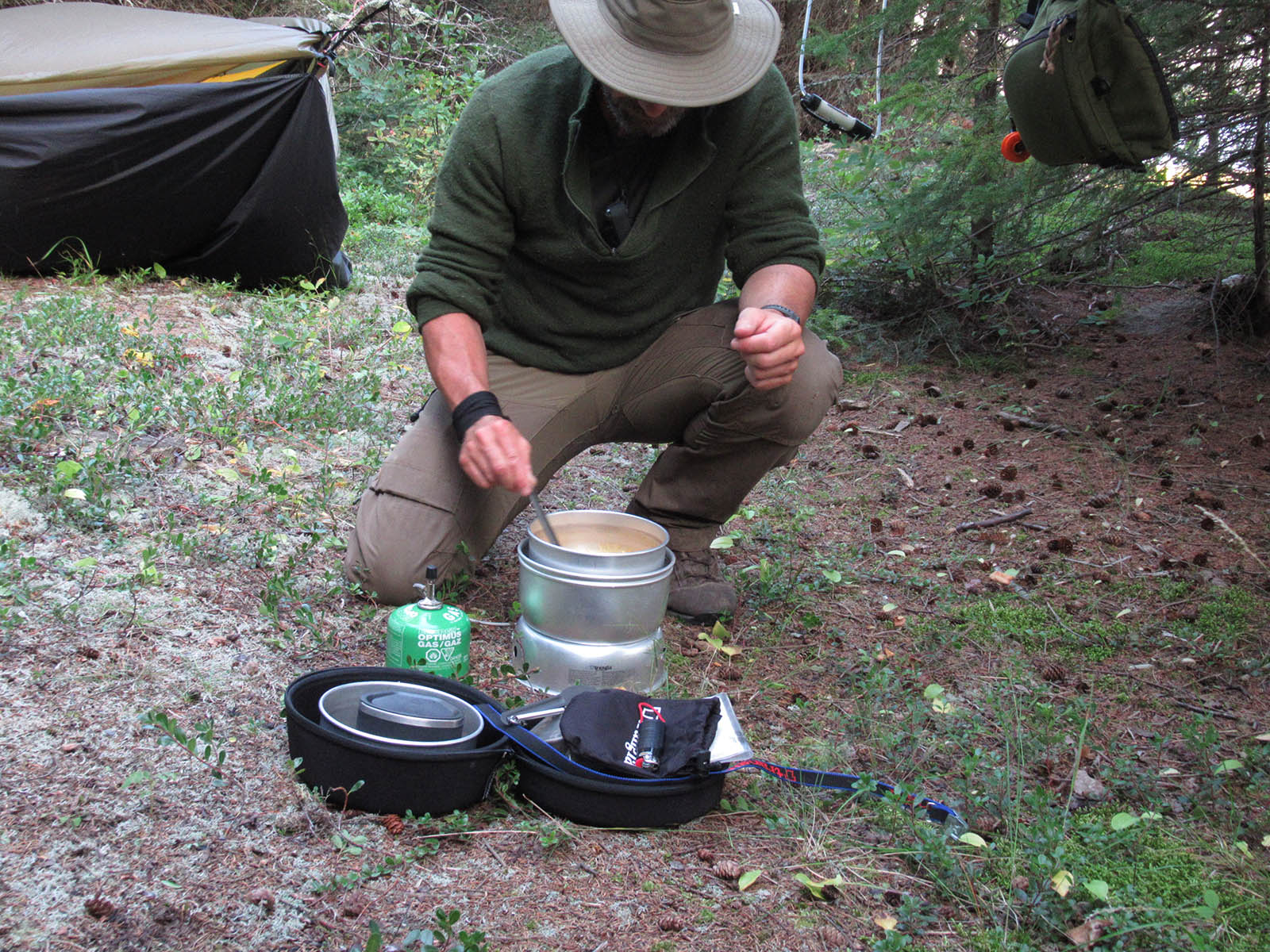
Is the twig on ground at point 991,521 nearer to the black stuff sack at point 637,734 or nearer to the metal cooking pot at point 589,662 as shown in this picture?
the metal cooking pot at point 589,662

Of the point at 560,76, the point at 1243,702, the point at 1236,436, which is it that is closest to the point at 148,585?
the point at 560,76

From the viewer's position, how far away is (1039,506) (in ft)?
12.1

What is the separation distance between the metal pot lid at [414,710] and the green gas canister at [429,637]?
279 mm

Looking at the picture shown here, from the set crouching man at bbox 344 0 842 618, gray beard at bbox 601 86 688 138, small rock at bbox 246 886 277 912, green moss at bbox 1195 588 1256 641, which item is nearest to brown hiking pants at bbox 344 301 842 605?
crouching man at bbox 344 0 842 618

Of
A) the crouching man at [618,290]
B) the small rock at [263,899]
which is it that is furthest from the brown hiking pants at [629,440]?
the small rock at [263,899]

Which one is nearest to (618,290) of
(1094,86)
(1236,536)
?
(1094,86)

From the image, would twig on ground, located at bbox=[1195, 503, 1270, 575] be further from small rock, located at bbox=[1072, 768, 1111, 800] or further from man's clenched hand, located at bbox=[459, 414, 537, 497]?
man's clenched hand, located at bbox=[459, 414, 537, 497]

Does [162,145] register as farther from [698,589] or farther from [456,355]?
[698,589]

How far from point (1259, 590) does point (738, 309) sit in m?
1.67

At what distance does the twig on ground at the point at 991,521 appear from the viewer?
140 inches

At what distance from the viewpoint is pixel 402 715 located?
1.86 meters

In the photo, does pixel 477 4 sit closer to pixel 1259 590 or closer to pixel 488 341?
pixel 488 341

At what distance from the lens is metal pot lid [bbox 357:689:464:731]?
1.85 m

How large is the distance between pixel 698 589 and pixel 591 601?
611 mm
